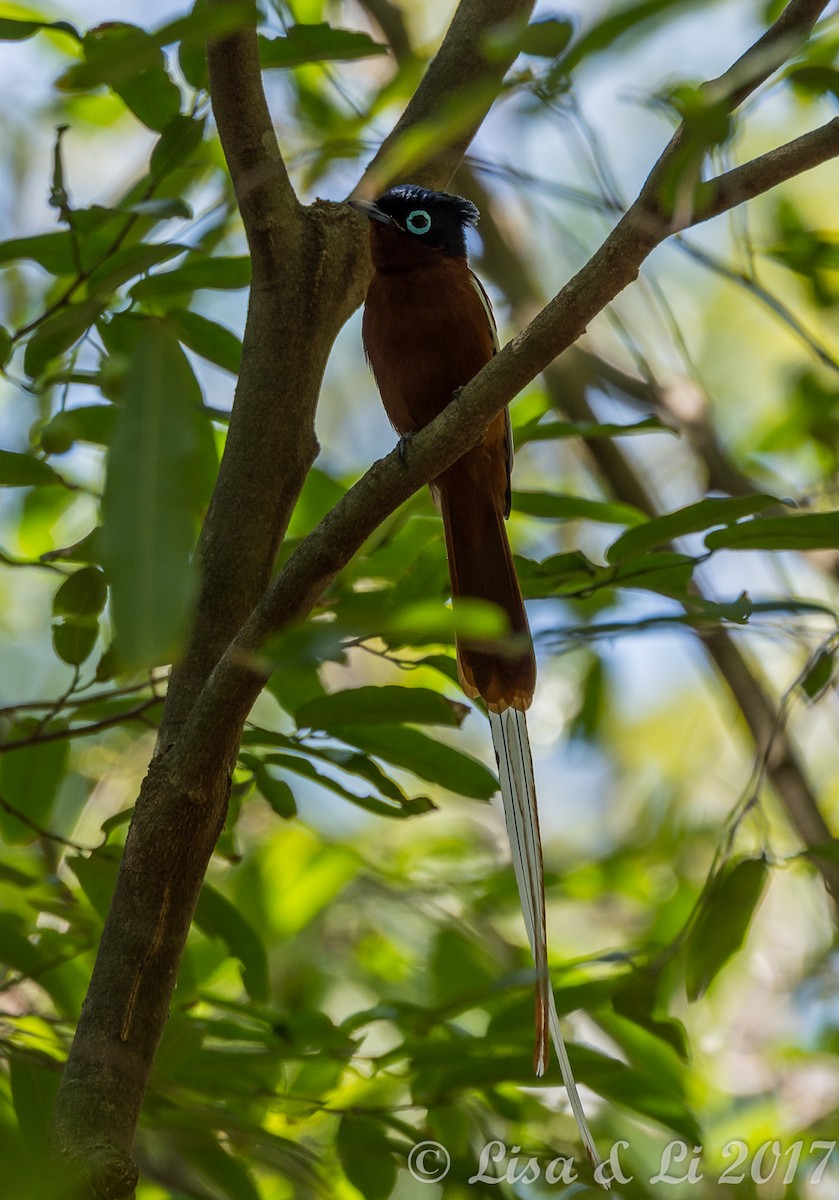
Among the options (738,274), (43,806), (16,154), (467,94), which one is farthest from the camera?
(16,154)

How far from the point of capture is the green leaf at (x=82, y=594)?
1.71 metres

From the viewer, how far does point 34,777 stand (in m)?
2.00

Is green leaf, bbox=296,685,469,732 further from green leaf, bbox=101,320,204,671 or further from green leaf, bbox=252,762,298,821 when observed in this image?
green leaf, bbox=101,320,204,671

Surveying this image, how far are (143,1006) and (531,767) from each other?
90 centimetres

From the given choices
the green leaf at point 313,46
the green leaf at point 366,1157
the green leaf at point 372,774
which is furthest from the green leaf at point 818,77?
the green leaf at point 366,1157

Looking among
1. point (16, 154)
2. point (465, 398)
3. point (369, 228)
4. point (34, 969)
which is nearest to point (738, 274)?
point (369, 228)

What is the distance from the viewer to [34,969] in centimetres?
178

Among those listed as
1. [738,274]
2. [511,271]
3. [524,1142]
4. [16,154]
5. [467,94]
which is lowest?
[524,1142]

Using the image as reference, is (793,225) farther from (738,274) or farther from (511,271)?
(511,271)

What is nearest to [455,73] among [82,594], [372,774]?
[82,594]

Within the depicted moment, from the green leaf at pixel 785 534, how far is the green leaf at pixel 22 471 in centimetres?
92

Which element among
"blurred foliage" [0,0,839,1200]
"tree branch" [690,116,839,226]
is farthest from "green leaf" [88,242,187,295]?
"tree branch" [690,116,839,226]

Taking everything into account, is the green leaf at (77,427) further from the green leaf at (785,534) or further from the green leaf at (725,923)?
the green leaf at (725,923)

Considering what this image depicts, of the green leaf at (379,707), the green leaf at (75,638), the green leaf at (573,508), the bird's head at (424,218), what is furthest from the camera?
the bird's head at (424,218)
